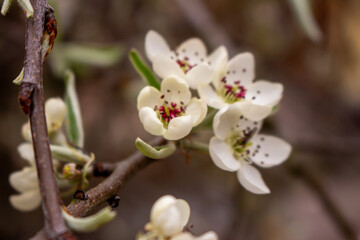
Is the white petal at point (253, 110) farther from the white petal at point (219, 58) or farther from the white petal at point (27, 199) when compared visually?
the white petal at point (27, 199)

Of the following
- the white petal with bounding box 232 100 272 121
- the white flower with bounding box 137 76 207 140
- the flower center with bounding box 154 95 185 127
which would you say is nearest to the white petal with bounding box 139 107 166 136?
the white flower with bounding box 137 76 207 140

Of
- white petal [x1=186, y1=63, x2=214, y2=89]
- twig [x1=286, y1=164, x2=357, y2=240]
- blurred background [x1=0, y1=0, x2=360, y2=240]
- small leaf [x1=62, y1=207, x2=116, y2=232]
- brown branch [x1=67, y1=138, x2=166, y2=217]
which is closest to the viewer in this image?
small leaf [x1=62, y1=207, x2=116, y2=232]

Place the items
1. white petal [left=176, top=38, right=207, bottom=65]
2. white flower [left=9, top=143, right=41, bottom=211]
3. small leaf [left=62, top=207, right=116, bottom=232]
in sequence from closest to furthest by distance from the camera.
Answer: small leaf [left=62, top=207, right=116, bottom=232], white flower [left=9, top=143, right=41, bottom=211], white petal [left=176, top=38, right=207, bottom=65]

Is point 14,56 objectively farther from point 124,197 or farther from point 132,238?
point 132,238

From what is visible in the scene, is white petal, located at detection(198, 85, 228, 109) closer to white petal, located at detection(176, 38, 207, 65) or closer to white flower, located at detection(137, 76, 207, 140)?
white flower, located at detection(137, 76, 207, 140)

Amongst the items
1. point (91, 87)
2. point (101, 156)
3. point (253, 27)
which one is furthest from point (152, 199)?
point (253, 27)

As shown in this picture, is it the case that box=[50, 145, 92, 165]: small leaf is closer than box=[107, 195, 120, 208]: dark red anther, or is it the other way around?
box=[107, 195, 120, 208]: dark red anther

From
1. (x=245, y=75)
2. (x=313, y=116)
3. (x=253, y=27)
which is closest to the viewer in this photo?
(x=245, y=75)
